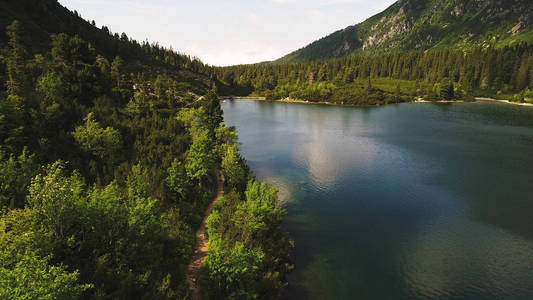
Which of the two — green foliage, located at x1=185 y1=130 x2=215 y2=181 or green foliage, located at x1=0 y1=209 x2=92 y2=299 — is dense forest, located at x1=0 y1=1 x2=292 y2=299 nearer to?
green foliage, located at x1=0 y1=209 x2=92 y2=299

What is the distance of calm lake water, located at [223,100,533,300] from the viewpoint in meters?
33.2

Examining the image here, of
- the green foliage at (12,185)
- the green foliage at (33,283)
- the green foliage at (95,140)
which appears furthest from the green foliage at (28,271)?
the green foliage at (95,140)

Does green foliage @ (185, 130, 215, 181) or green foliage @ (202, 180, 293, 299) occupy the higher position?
green foliage @ (185, 130, 215, 181)

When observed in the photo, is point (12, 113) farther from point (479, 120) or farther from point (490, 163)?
point (479, 120)

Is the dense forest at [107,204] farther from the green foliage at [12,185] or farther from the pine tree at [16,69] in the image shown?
the pine tree at [16,69]

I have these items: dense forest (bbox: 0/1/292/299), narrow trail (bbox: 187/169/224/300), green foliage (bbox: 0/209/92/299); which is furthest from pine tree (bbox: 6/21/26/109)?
green foliage (bbox: 0/209/92/299)

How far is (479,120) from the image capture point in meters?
129

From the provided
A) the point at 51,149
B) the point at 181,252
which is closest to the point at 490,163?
the point at 181,252

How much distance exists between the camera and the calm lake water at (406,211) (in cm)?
3319

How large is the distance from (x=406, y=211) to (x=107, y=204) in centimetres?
4707

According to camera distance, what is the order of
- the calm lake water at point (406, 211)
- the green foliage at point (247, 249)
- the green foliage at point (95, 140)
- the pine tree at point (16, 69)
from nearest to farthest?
the green foliage at point (247, 249)
the calm lake water at point (406, 211)
the green foliage at point (95, 140)
the pine tree at point (16, 69)

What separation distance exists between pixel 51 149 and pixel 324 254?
44.5 metres

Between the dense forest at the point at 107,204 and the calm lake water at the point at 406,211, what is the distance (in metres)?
8.24

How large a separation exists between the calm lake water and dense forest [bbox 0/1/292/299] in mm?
8240
